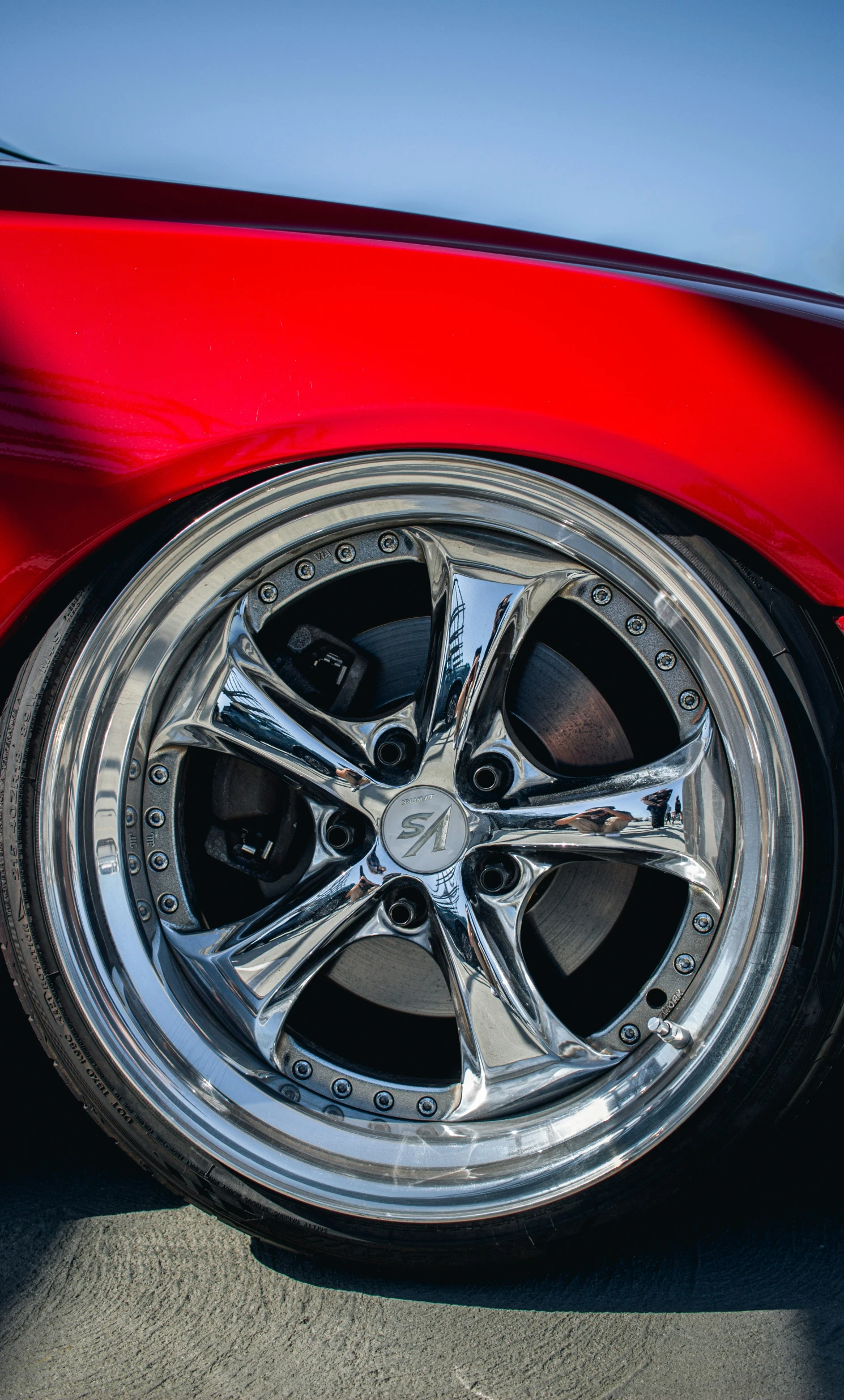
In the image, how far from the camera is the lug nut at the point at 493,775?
1187 millimetres

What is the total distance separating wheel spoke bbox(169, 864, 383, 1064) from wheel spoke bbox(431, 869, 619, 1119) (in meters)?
0.12

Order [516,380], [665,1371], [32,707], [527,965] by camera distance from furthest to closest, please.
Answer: [527,965], [32,707], [516,380], [665,1371]

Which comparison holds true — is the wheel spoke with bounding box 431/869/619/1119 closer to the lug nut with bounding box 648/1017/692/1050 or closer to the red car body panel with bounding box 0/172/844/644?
the lug nut with bounding box 648/1017/692/1050

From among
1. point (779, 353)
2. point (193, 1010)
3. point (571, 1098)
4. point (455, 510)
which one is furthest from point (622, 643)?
point (193, 1010)

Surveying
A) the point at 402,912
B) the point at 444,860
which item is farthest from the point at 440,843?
the point at 402,912

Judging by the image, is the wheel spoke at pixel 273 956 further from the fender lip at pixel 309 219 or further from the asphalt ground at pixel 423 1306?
the fender lip at pixel 309 219

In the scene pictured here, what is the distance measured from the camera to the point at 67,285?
1022mm

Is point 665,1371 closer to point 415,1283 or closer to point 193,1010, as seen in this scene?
point 415,1283

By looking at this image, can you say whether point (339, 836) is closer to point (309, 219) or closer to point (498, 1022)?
point (498, 1022)

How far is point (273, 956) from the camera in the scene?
1.20 m

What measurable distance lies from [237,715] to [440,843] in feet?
1.05

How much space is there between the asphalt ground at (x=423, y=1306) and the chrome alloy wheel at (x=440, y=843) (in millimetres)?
109

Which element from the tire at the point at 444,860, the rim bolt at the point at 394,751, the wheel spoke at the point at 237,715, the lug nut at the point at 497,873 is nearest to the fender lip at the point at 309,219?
the tire at the point at 444,860

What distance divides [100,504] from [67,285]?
0.81ft
